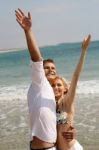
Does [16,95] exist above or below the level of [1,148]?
below

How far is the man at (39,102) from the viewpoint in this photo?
3484 millimetres

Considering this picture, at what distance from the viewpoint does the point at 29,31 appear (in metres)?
3.49

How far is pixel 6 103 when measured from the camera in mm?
16047

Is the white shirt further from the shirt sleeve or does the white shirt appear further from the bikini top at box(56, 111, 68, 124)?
the bikini top at box(56, 111, 68, 124)

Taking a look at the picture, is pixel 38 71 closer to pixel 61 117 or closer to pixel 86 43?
→ pixel 61 117

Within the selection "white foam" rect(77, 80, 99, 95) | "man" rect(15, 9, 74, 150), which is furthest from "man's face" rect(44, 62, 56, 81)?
"white foam" rect(77, 80, 99, 95)

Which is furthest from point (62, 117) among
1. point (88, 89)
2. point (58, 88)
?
point (88, 89)

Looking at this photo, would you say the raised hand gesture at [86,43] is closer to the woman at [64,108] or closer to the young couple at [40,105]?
the woman at [64,108]

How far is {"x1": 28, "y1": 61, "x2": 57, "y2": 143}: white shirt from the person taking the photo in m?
3.51

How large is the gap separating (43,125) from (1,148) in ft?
18.3

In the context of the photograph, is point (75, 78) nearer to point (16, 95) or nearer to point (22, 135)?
point (22, 135)

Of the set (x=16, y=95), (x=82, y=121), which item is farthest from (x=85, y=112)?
(x=16, y=95)

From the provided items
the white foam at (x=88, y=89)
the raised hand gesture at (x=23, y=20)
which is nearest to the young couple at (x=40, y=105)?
the raised hand gesture at (x=23, y=20)

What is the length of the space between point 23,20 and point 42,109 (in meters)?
0.74
